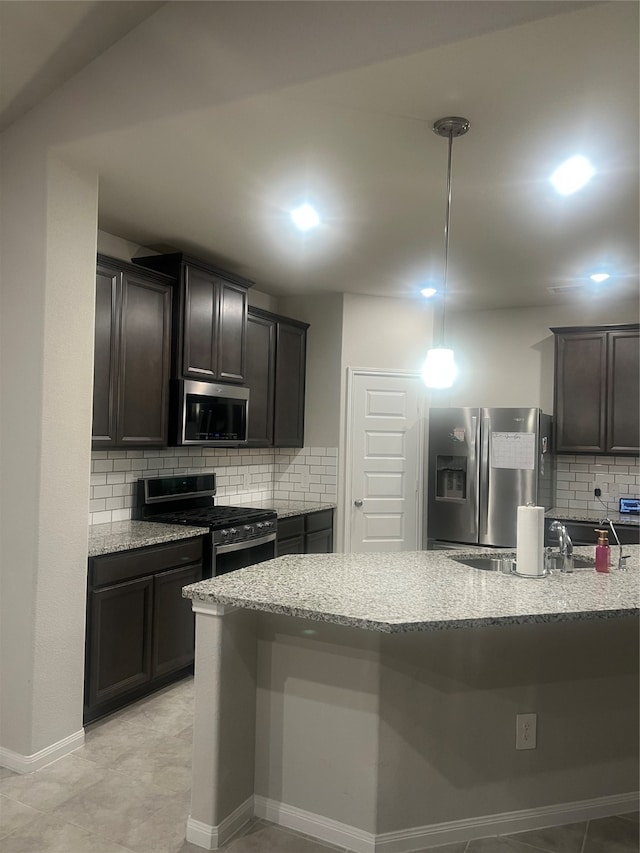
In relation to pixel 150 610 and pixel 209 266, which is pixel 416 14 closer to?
pixel 209 266

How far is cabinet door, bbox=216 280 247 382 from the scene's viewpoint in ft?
14.0

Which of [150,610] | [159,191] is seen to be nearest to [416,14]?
[159,191]

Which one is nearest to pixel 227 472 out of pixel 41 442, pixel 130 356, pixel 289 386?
pixel 289 386

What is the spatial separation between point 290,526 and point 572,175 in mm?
2983

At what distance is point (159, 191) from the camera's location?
10.3 ft

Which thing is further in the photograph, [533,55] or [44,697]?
[44,697]

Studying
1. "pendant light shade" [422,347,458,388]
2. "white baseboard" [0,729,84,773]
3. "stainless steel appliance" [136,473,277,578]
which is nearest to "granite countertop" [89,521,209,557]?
"stainless steel appliance" [136,473,277,578]

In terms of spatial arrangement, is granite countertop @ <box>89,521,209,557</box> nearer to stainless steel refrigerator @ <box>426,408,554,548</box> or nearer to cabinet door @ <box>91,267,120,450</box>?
cabinet door @ <box>91,267,120,450</box>

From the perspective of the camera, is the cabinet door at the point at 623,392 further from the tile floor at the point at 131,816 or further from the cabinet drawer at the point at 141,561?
the cabinet drawer at the point at 141,561

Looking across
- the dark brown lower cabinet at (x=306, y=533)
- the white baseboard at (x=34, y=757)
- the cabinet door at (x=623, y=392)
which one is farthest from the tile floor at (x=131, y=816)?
the cabinet door at (x=623, y=392)

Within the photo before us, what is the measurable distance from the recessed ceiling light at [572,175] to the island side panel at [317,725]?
2171 mm

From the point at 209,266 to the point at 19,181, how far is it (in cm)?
143

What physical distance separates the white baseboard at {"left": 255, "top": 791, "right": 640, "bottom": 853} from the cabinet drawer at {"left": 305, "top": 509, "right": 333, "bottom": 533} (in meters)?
2.69

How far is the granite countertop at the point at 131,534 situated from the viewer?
3115 mm
